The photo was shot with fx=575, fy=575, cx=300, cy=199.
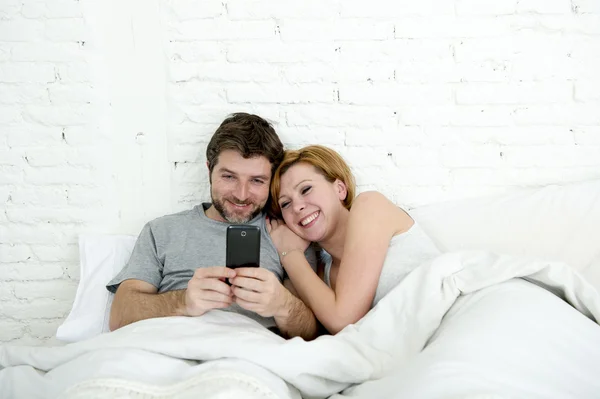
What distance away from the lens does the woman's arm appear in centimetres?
174

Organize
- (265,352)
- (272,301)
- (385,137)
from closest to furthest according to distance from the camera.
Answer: (265,352) < (272,301) < (385,137)

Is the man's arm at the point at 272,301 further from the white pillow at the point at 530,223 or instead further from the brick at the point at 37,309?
the brick at the point at 37,309

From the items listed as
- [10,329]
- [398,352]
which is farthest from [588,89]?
[10,329]

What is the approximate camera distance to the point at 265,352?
1377 millimetres

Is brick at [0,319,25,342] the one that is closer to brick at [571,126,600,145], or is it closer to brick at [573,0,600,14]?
brick at [571,126,600,145]

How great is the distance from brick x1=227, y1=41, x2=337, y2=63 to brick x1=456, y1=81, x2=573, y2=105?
1.70ft

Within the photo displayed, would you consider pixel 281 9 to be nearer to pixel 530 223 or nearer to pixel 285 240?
pixel 285 240

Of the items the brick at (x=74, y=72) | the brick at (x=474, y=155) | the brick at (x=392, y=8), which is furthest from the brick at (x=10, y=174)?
the brick at (x=474, y=155)

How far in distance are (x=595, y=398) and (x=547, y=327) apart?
0.59ft

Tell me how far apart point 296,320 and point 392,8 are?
3.89 feet

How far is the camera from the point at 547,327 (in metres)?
1.36

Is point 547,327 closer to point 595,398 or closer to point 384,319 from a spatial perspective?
point 595,398

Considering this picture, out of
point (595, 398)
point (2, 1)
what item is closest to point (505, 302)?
point (595, 398)

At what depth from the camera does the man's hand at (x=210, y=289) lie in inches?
60.9
